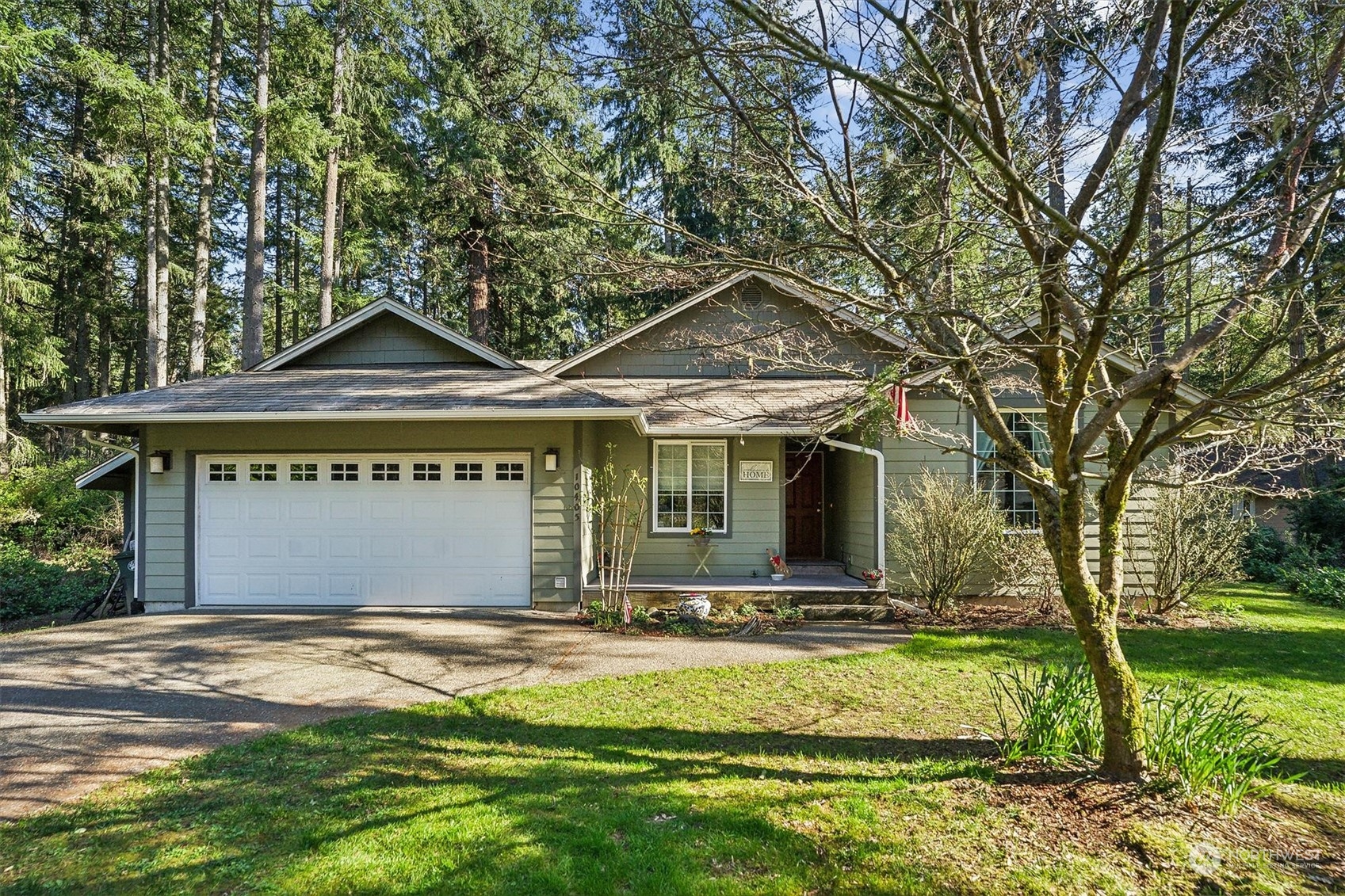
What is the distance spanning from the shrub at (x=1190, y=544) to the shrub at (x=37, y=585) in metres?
15.8

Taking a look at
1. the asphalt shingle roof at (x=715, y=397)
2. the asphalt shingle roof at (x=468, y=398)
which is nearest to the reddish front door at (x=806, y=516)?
the asphalt shingle roof at (x=715, y=397)

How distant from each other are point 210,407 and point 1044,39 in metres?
9.85

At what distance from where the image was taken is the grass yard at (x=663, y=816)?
3.01 m

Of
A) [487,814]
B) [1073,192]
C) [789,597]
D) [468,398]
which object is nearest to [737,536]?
[789,597]

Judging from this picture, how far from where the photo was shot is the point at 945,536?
8.79 m

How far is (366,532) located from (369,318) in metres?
4.19

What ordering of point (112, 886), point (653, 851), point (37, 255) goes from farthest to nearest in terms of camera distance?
point (37, 255) < point (653, 851) < point (112, 886)

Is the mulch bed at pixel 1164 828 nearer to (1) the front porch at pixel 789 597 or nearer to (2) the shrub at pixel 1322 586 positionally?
(1) the front porch at pixel 789 597

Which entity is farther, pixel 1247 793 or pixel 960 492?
pixel 960 492

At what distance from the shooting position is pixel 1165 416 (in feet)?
33.6

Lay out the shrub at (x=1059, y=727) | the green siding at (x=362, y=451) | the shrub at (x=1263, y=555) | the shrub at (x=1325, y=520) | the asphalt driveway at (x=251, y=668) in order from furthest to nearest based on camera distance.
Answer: the shrub at (x=1325, y=520), the shrub at (x=1263, y=555), the green siding at (x=362, y=451), the asphalt driveway at (x=251, y=668), the shrub at (x=1059, y=727)

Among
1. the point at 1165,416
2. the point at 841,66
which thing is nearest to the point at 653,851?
the point at 841,66

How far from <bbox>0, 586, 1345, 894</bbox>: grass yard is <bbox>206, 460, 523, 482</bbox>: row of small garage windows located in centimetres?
420

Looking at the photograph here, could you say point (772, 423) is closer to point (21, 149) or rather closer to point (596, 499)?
point (596, 499)
